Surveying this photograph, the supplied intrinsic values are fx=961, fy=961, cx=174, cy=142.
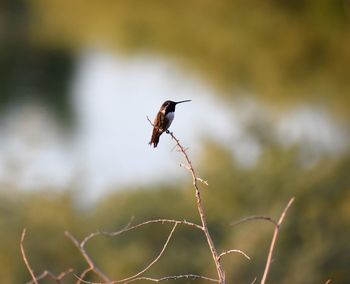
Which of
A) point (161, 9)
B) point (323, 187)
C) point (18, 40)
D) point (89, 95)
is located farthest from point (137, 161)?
point (18, 40)

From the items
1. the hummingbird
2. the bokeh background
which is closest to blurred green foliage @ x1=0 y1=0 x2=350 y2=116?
the bokeh background

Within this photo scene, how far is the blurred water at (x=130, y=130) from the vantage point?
24.9 ft

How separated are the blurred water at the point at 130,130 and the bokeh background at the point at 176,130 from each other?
0.09 feet

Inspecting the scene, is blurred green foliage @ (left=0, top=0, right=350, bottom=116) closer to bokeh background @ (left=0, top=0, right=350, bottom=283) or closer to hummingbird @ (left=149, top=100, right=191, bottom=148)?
bokeh background @ (left=0, top=0, right=350, bottom=283)

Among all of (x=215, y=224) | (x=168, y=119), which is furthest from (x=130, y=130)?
(x=168, y=119)

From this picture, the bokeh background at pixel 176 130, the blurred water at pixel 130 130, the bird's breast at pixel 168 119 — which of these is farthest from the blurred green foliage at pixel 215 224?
the bird's breast at pixel 168 119

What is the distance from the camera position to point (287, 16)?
14.7m

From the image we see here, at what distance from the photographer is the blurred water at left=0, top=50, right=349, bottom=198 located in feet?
24.9

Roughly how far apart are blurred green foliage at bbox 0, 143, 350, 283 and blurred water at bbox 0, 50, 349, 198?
0.26m

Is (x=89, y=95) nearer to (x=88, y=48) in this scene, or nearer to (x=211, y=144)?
(x=88, y=48)

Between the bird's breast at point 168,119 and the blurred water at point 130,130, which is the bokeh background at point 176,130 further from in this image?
the bird's breast at point 168,119

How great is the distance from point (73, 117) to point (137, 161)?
4.02 meters

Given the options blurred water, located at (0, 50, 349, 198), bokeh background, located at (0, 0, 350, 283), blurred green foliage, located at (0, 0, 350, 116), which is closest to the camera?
bokeh background, located at (0, 0, 350, 283)

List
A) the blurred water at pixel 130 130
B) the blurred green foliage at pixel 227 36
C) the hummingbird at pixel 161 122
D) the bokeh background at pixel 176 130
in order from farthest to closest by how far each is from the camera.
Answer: the blurred green foliage at pixel 227 36 < the blurred water at pixel 130 130 < the bokeh background at pixel 176 130 < the hummingbird at pixel 161 122
